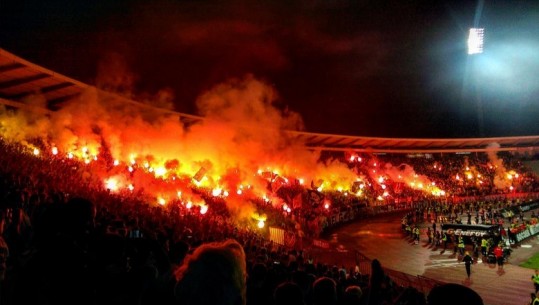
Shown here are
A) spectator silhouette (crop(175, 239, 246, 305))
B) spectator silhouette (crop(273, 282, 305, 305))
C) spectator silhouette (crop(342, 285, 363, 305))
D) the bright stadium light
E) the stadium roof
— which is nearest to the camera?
spectator silhouette (crop(175, 239, 246, 305))

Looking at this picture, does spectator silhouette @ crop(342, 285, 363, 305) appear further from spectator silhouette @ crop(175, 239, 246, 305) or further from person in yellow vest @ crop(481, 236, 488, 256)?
person in yellow vest @ crop(481, 236, 488, 256)

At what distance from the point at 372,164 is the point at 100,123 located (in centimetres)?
2787

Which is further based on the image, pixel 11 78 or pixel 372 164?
pixel 372 164

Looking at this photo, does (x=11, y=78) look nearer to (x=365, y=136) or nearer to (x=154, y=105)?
(x=154, y=105)

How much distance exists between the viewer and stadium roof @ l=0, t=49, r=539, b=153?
20078mm

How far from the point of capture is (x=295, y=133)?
34438 millimetres

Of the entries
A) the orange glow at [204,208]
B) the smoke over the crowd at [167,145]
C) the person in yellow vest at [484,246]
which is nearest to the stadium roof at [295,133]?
the smoke over the crowd at [167,145]

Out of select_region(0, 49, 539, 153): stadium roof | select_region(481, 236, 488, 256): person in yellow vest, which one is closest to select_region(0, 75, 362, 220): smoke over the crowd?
select_region(0, 49, 539, 153): stadium roof

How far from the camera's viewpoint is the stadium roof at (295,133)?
2008cm

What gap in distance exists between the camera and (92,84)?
23766mm

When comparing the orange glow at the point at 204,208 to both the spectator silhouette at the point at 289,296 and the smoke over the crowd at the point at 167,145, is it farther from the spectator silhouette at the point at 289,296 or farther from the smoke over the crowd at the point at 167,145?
the spectator silhouette at the point at 289,296

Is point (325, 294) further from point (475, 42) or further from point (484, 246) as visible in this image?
point (475, 42)

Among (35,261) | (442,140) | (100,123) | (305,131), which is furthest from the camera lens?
(442,140)

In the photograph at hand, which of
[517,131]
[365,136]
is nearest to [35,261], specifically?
[365,136]
